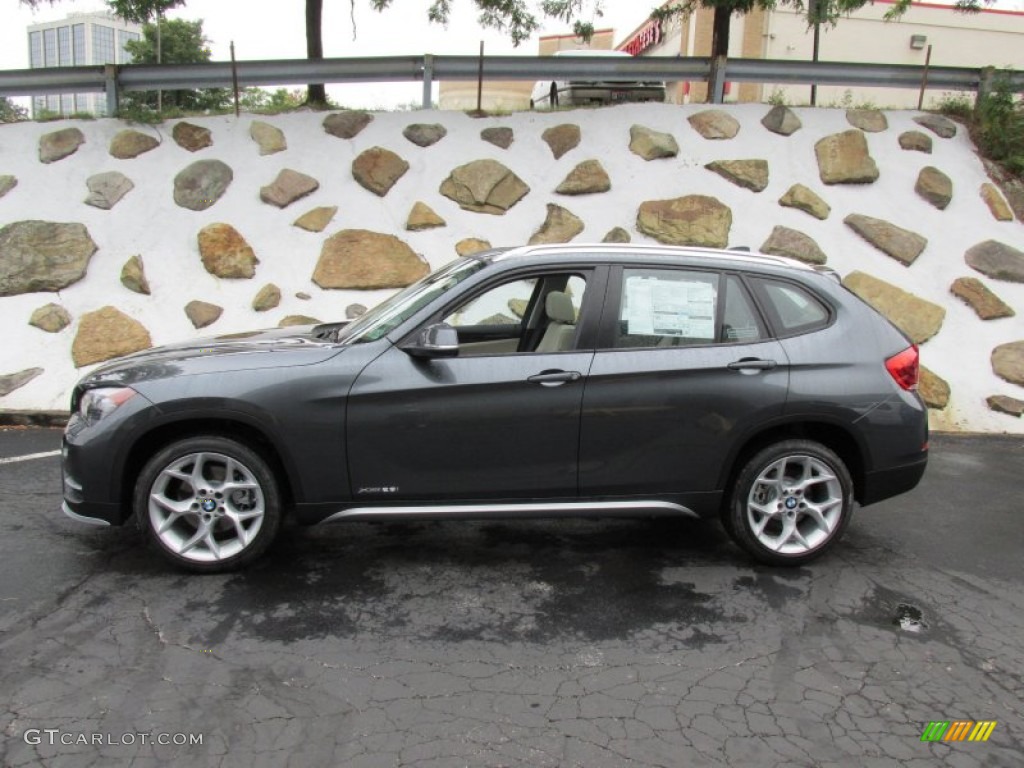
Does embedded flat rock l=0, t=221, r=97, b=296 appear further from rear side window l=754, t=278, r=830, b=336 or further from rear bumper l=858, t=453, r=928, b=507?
rear bumper l=858, t=453, r=928, b=507

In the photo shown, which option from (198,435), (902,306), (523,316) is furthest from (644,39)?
(198,435)

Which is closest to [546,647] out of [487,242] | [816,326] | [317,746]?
[317,746]

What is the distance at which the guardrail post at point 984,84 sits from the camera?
9.72 metres

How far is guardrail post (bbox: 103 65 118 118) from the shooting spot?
950cm

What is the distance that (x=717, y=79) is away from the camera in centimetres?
991

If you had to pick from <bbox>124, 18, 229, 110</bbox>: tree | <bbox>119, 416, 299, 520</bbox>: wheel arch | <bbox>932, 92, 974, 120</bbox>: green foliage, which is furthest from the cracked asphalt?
<bbox>124, 18, 229, 110</bbox>: tree

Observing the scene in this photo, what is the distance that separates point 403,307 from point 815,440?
2.31m

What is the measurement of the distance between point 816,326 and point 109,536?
4.04 metres

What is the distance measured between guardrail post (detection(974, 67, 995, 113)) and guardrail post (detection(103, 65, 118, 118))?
1016 cm

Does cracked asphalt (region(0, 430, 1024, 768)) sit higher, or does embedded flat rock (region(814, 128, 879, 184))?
embedded flat rock (region(814, 128, 879, 184))

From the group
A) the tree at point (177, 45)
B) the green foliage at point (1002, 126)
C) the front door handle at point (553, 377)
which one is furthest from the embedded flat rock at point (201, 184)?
the tree at point (177, 45)

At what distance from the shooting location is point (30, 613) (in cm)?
364

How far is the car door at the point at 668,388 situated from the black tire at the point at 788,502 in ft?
0.62

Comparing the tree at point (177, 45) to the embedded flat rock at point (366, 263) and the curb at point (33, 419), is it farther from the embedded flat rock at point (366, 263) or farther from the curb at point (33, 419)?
the curb at point (33, 419)
